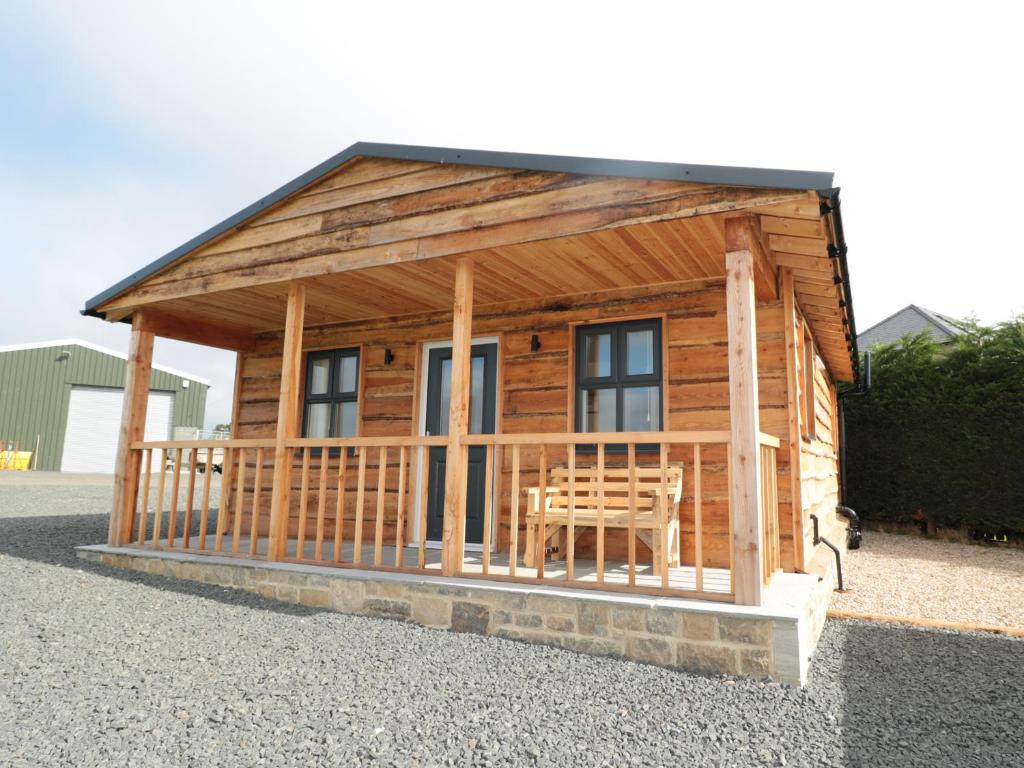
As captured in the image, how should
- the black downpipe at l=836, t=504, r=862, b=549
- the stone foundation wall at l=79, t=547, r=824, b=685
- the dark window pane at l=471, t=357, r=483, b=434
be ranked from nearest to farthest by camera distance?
the stone foundation wall at l=79, t=547, r=824, b=685
the dark window pane at l=471, t=357, r=483, b=434
the black downpipe at l=836, t=504, r=862, b=549

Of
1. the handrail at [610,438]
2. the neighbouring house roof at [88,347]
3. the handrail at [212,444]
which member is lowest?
the handrail at [212,444]

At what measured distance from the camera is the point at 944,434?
9883 millimetres

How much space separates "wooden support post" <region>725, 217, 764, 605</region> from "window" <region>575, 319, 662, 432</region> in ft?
5.78

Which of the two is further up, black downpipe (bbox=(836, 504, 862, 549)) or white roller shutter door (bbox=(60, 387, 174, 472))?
white roller shutter door (bbox=(60, 387, 174, 472))

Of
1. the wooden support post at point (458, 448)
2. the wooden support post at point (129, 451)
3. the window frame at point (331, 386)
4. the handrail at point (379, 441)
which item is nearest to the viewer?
the wooden support post at point (458, 448)

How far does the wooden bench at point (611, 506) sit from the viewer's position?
4.39 m

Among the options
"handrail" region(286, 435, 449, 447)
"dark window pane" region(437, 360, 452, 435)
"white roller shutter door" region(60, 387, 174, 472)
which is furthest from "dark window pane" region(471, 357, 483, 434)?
"white roller shutter door" region(60, 387, 174, 472)

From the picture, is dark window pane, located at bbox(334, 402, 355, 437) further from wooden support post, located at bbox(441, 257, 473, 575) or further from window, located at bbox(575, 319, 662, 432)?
wooden support post, located at bbox(441, 257, 473, 575)

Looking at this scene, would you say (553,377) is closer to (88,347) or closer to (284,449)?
(284,449)

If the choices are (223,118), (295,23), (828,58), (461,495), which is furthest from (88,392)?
(828,58)

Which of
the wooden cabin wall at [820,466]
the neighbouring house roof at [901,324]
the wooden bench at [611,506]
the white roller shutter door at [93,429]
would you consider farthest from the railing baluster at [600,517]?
the white roller shutter door at [93,429]

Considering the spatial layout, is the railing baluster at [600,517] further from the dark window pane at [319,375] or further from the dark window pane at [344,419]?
the dark window pane at [319,375]

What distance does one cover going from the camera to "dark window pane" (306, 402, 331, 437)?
721cm

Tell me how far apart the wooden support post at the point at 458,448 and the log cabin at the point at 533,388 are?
0.02m
